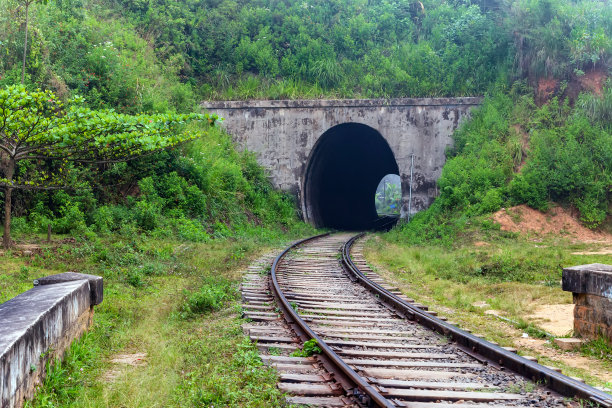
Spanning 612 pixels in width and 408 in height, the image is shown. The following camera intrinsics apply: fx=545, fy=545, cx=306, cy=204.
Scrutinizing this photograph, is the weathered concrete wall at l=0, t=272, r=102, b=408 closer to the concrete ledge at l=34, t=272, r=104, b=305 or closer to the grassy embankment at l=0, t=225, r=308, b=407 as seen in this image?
the concrete ledge at l=34, t=272, r=104, b=305

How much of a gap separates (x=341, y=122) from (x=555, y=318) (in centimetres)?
1510

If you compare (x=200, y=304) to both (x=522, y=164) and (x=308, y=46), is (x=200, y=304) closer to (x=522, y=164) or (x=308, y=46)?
(x=522, y=164)

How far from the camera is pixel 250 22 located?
2581 cm

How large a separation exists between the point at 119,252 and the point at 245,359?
22.5ft

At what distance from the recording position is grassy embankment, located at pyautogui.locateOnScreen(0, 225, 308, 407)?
4164mm

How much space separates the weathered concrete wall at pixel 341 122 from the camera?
21297 millimetres

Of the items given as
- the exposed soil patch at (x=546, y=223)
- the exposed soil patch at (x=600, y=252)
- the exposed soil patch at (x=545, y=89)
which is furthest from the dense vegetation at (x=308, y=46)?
the exposed soil patch at (x=600, y=252)

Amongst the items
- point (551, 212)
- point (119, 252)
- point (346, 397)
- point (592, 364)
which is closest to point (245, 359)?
point (346, 397)

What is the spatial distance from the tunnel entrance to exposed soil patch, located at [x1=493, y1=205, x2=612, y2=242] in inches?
286

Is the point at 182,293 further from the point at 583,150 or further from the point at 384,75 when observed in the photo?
the point at 384,75

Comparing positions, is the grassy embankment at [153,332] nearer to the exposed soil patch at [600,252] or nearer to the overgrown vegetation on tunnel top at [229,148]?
the overgrown vegetation on tunnel top at [229,148]

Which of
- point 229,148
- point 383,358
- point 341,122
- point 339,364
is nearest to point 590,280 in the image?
point 383,358

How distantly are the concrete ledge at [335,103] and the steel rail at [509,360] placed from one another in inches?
568

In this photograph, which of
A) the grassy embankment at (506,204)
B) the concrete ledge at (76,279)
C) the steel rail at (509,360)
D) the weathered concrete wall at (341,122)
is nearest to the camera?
the steel rail at (509,360)
